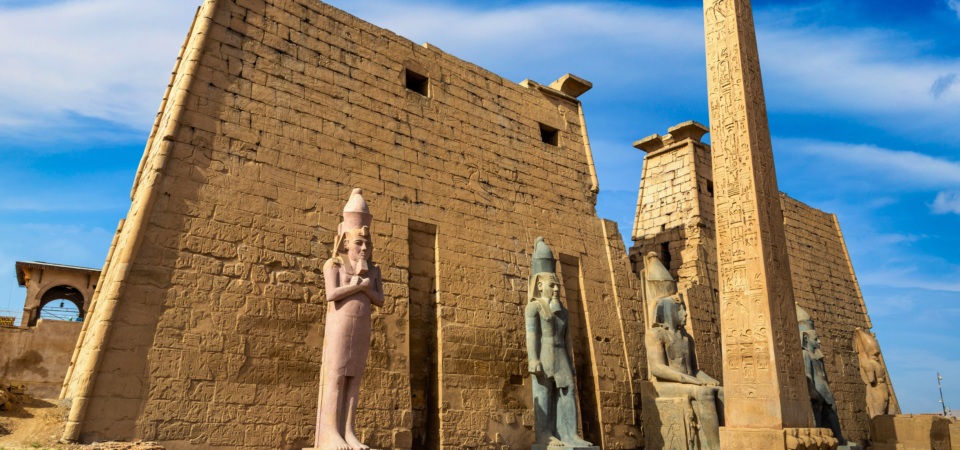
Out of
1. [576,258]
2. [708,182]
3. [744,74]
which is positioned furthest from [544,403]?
[708,182]

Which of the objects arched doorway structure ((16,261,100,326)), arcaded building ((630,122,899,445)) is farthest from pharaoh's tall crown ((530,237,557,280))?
arched doorway structure ((16,261,100,326))

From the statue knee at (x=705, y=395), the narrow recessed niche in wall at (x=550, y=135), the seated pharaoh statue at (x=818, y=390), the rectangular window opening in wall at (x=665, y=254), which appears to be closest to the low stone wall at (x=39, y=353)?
the narrow recessed niche in wall at (x=550, y=135)

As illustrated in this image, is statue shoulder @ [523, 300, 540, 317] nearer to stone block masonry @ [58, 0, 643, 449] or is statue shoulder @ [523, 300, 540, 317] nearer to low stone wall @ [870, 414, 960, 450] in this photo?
stone block masonry @ [58, 0, 643, 449]

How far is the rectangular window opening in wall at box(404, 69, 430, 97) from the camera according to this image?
355 inches

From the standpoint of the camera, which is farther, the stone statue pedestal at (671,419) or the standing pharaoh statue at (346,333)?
the stone statue pedestal at (671,419)

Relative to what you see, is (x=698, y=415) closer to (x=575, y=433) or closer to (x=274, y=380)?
(x=575, y=433)

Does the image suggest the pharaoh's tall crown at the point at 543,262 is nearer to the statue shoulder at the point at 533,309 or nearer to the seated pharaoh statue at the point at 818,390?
the statue shoulder at the point at 533,309

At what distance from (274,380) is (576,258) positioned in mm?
5011

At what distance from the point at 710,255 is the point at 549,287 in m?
5.84

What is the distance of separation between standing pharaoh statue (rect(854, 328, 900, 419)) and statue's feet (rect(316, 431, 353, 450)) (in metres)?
10.2

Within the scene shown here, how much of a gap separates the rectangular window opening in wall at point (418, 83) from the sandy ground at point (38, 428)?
5.62m

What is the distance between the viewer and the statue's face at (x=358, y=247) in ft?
17.8

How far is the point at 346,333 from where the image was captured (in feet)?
16.8

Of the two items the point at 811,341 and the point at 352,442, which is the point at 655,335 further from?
the point at 352,442
